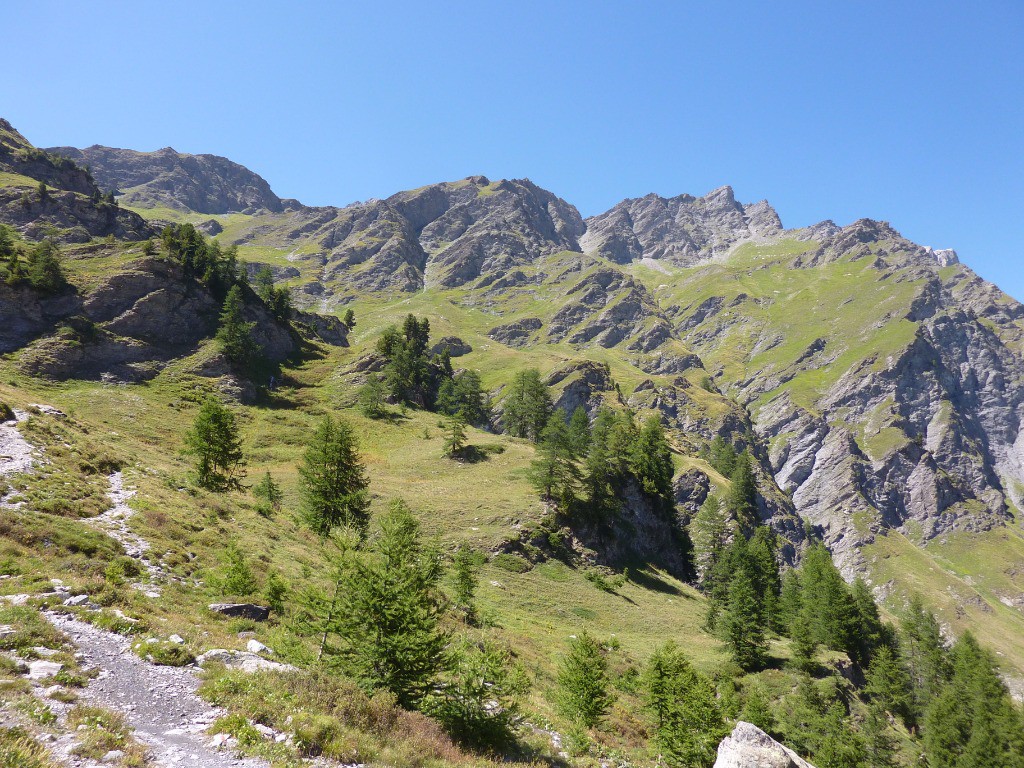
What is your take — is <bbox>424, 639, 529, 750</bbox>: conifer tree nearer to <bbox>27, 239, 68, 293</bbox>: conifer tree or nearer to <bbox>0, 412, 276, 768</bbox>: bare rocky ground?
<bbox>0, 412, 276, 768</bbox>: bare rocky ground

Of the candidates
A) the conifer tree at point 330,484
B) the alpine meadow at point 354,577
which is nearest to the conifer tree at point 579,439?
the alpine meadow at point 354,577

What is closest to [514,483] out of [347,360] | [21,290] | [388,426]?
[388,426]

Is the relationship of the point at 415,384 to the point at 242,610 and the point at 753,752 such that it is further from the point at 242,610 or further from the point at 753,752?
the point at 753,752

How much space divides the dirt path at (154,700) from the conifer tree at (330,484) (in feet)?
79.7

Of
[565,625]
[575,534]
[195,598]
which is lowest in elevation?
[565,625]

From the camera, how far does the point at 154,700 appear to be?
11.1 metres

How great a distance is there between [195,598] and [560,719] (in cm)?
1721

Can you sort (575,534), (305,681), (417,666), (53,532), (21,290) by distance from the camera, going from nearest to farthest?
(305,681) < (417,666) < (53,532) < (575,534) < (21,290)

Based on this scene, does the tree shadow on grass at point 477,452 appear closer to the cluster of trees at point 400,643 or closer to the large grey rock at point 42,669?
the cluster of trees at point 400,643

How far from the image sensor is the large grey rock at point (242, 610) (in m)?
17.9

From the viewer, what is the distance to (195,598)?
59.9 ft

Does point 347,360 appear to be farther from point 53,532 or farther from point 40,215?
point 53,532

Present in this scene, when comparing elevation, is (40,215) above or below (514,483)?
above

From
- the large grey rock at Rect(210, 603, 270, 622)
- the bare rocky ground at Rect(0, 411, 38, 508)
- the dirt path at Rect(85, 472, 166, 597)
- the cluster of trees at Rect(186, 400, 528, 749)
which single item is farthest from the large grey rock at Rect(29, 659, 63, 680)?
the bare rocky ground at Rect(0, 411, 38, 508)
